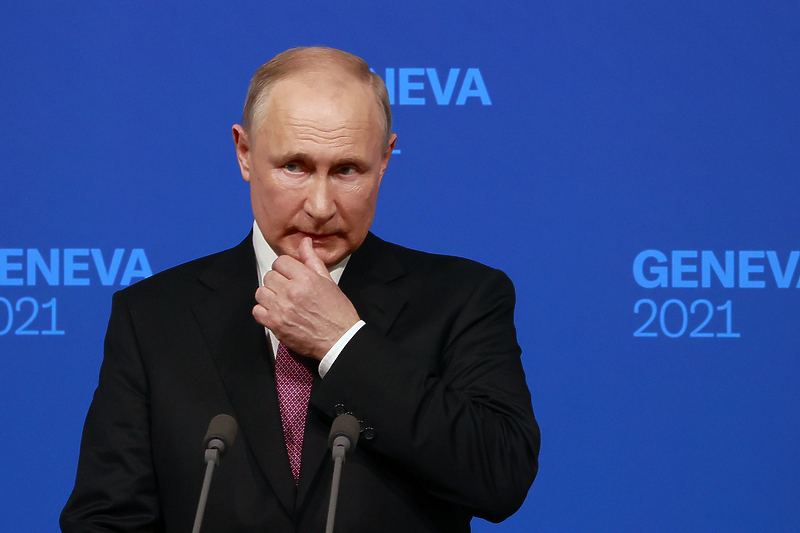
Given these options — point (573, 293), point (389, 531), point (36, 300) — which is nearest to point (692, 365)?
point (573, 293)

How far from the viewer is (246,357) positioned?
161 cm

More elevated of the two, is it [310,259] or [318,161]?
[318,161]

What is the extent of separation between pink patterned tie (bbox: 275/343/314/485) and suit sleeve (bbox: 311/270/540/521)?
0.45 feet

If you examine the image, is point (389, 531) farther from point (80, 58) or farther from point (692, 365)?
point (80, 58)

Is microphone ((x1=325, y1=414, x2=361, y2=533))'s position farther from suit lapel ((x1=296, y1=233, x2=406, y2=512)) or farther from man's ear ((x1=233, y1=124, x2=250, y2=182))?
man's ear ((x1=233, y1=124, x2=250, y2=182))

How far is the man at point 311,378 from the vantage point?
1.43 m

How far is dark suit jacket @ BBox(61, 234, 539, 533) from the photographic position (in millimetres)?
1418

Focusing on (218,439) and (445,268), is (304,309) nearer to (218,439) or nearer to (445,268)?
(218,439)

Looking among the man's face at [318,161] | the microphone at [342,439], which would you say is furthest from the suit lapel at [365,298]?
the microphone at [342,439]

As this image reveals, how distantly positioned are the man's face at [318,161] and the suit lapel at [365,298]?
12 cm

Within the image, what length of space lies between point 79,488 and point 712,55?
2293 millimetres

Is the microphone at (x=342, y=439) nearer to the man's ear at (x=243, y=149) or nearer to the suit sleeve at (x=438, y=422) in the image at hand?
the suit sleeve at (x=438, y=422)

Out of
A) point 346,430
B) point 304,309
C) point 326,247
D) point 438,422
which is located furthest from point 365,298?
point 346,430

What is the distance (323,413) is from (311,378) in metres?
0.16
